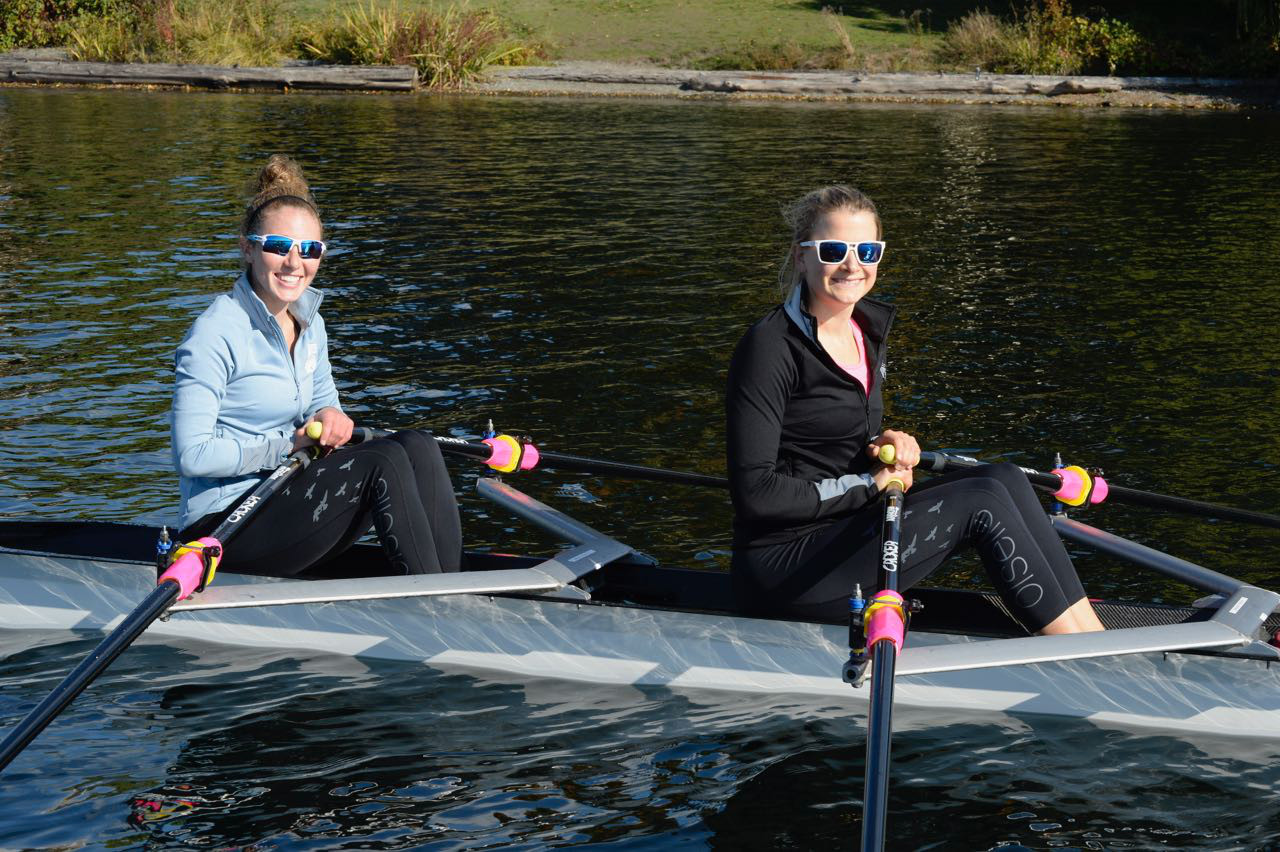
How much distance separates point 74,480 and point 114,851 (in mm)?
4153

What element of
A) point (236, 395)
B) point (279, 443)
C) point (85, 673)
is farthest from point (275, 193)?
point (85, 673)

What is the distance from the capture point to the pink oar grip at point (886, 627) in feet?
14.9

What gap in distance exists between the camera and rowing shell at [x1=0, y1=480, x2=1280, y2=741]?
530 centimetres

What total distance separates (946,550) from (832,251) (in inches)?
44.8

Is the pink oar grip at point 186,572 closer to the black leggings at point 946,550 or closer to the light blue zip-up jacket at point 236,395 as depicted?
the light blue zip-up jacket at point 236,395

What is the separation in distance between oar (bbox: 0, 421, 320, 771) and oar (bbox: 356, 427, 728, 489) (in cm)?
90

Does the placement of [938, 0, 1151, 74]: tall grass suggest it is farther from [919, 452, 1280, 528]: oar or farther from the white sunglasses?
the white sunglasses

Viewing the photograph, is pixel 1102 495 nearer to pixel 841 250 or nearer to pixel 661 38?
pixel 841 250

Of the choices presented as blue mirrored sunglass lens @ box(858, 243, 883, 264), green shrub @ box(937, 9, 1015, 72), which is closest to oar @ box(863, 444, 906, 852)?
blue mirrored sunglass lens @ box(858, 243, 883, 264)

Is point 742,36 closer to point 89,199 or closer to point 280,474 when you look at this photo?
point 89,199

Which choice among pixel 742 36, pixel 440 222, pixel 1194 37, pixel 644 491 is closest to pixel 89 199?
pixel 440 222

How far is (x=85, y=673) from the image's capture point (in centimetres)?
489

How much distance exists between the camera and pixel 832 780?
209 inches

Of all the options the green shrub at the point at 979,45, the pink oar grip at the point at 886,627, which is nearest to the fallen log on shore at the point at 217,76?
the green shrub at the point at 979,45
